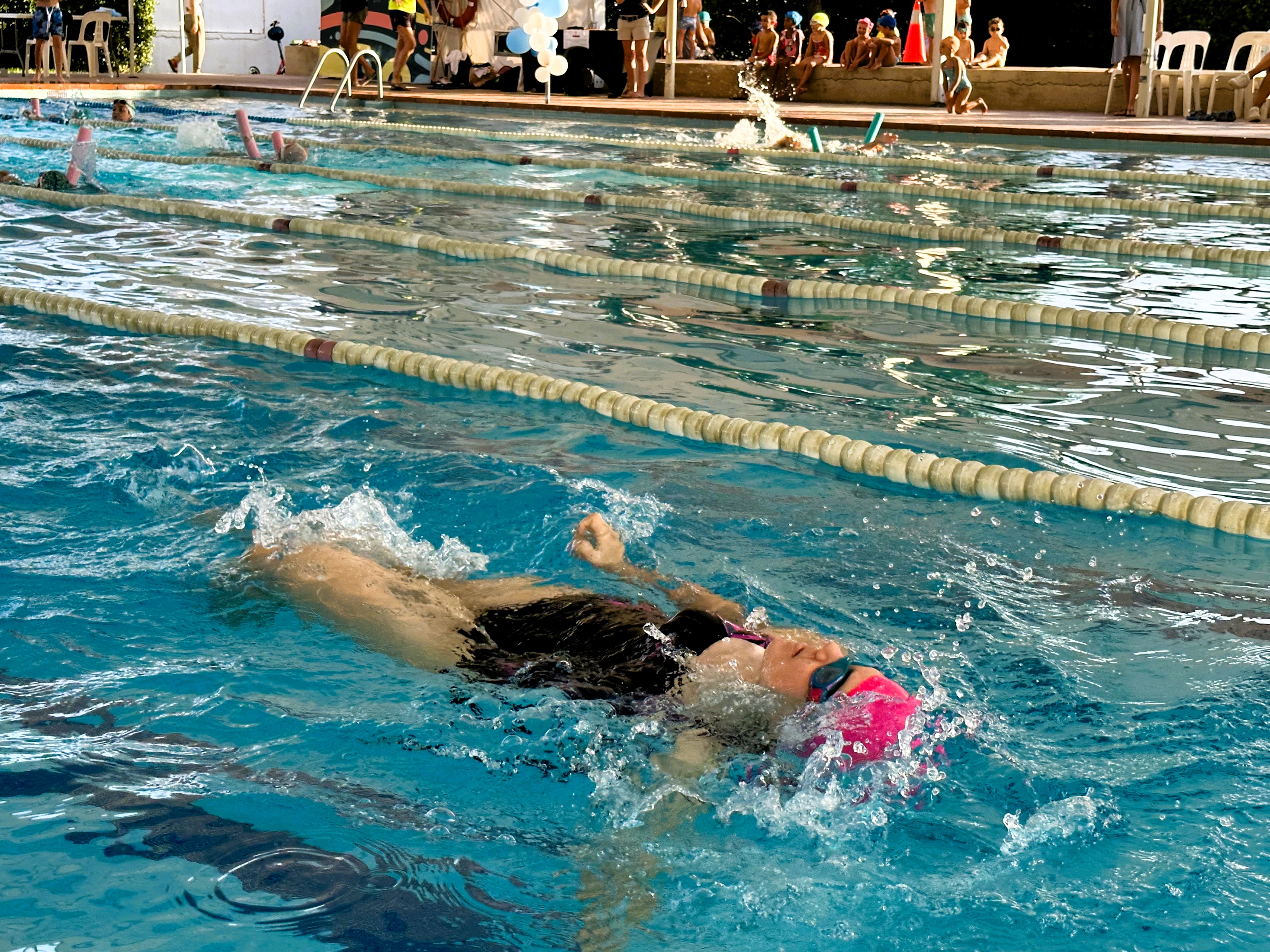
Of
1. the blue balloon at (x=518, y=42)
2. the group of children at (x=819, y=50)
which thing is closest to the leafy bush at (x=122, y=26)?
the blue balloon at (x=518, y=42)

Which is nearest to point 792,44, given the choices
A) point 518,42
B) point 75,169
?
point 518,42

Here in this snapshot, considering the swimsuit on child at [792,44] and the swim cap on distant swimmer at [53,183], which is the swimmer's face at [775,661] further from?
the swimsuit on child at [792,44]

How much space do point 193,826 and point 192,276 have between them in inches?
203

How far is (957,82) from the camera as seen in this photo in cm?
1608

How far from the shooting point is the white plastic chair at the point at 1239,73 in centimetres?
1463

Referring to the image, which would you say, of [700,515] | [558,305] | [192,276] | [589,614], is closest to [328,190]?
[192,276]

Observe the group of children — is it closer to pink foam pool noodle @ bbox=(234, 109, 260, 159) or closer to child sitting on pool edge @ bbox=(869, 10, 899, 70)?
child sitting on pool edge @ bbox=(869, 10, 899, 70)

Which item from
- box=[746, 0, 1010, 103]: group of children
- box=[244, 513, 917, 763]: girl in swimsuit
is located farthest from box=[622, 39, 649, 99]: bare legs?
box=[244, 513, 917, 763]: girl in swimsuit

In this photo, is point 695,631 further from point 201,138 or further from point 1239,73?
point 1239,73

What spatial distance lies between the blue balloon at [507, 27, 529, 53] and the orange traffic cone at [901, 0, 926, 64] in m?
6.42

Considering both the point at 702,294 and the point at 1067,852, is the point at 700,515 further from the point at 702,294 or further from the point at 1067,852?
the point at 702,294

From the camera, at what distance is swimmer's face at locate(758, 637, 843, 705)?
2.55m

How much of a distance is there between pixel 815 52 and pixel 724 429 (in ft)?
52.4

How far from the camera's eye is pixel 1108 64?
20.5m
